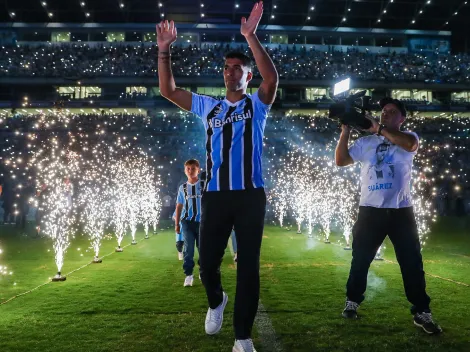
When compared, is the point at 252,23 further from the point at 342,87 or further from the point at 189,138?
the point at 189,138

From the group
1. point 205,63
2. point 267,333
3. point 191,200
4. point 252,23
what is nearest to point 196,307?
point 267,333

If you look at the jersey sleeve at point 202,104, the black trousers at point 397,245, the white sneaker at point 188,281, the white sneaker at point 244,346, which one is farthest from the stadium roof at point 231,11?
the white sneaker at point 244,346

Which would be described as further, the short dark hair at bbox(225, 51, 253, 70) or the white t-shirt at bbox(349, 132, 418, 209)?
the white t-shirt at bbox(349, 132, 418, 209)

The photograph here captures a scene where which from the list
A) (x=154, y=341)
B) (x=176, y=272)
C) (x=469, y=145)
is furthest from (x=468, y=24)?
(x=154, y=341)

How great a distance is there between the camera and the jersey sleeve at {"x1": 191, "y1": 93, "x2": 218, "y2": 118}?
343cm

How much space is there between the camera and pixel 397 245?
407 centimetres

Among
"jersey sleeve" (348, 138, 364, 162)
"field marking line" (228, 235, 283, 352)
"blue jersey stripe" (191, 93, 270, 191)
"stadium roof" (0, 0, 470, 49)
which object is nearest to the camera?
"blue jersey stripe" (191, 93, 270, 191)

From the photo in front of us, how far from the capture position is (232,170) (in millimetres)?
3197

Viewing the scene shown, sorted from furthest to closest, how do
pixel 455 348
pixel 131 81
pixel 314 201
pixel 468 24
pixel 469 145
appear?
pixel 468 24 → pixel 131 81 → pixel 469 145 → pixel 314 201 → pixel 455 348

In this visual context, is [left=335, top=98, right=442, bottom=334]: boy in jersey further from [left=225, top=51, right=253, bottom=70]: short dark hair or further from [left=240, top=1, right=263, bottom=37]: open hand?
[left=240, top=1, right=263, bottom=37]: open hand

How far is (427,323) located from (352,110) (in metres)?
2.06

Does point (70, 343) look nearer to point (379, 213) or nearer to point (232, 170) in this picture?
point (232, 170)

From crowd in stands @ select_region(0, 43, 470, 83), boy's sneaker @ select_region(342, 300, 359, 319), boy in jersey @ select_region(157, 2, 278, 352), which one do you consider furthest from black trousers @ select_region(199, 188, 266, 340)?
crowd in stands @ select_region(0, 43, 470, 83)

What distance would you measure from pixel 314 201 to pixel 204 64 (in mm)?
23653
